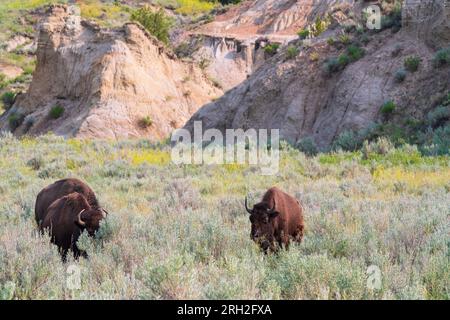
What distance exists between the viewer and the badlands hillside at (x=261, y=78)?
18.1m

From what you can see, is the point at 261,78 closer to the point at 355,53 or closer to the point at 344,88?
the point at 355,53

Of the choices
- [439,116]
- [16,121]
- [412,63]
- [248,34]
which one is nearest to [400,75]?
[412,63]

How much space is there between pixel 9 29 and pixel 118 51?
123 ft

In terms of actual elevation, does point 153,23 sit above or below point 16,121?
above

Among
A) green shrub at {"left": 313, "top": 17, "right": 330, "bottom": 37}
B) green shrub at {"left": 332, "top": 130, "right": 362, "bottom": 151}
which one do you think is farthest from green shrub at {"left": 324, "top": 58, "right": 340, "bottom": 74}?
green shrub at {"left": 313, "top": 17, "right": 330, "bottom": 37}

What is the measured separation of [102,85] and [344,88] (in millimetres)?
14965

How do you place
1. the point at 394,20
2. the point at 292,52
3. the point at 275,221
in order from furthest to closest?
the point at 292,52
the point at 394,20
the point at 275,221

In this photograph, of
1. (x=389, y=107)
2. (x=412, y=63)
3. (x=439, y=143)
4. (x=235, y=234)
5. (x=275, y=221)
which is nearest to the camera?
(x=275, y=221)

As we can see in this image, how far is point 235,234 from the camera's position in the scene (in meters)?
6.98

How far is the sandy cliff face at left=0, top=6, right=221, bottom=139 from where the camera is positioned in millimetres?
28656

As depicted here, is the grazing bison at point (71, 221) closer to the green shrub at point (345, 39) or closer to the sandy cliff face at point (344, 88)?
the sandy cliff face at point (344, 88)

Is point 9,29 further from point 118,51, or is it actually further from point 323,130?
point 323,130

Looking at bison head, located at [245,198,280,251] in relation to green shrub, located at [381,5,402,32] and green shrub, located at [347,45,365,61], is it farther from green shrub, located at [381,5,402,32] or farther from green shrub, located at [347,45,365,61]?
green shrub, located at [381,5,402,32]

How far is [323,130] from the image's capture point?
19.5 meters
